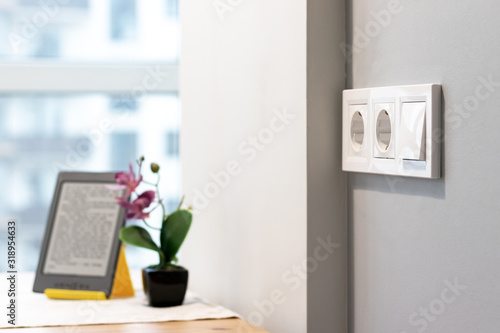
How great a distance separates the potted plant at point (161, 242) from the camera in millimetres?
1361

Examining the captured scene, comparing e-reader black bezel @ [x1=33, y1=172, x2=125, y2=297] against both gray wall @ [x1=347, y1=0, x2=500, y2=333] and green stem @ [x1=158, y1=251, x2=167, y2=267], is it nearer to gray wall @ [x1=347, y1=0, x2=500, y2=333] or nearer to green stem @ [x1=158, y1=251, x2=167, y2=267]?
green stem @ [x1=158, y1=251, x2=167, y2=267]

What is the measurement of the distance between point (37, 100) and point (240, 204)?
3.57 feet

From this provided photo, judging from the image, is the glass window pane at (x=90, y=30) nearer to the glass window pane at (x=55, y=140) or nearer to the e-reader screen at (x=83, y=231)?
the glass window pane at (x=55, y=140)

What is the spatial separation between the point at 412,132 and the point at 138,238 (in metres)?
0.68

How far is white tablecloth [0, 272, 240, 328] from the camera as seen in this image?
1249 millimetres

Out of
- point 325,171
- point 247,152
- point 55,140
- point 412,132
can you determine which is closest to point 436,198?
point 412,132

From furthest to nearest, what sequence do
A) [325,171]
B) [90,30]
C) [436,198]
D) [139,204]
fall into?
[90,30], [139,204], [325,171], [436,198]

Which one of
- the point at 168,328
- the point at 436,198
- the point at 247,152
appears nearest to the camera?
the point at 436,198

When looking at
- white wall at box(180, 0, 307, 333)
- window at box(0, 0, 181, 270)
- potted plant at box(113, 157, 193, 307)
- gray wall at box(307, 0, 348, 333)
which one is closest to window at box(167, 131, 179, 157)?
window at box(0, 0, 181, 270)

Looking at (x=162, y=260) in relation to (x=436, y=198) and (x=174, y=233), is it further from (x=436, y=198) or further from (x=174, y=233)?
(x=436, y=198)

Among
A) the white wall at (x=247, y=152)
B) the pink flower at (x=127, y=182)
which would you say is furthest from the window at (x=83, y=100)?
the pink flower at (x=127, y=182)

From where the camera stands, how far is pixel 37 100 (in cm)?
221

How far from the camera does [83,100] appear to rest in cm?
221

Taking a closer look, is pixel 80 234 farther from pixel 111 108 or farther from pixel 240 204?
pixel 111 108
